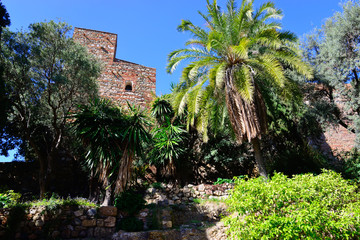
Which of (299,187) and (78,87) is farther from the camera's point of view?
(78,87)

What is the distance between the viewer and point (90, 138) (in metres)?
8.81

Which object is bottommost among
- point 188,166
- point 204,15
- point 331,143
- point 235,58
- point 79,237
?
point 79,237

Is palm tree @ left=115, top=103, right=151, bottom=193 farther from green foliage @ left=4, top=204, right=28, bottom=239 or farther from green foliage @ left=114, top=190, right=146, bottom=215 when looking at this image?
green foliage @ left=4, top=204, right=28, bottom=239

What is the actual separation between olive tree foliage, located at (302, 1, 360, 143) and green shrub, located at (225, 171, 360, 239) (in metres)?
6.47

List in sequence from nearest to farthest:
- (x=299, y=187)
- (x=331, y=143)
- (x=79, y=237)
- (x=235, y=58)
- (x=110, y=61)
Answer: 1. (x=299, y=187)
2. (x=79, y=237)
3. (x=235, y=58)
4. (x=331, y=143)
5. (x=110, y=61)

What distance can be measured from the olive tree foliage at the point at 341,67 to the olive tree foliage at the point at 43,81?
35.4 feet

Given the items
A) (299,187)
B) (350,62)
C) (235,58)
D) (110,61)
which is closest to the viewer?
(299,187)

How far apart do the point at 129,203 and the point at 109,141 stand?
7.55ft

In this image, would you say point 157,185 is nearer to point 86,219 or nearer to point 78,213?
point 86,219

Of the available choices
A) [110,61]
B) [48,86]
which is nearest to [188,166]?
[48,86]

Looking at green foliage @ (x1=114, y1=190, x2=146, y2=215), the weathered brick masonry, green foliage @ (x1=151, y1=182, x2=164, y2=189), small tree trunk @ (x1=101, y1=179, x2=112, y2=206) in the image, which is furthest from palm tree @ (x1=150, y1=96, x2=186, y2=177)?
the weathered brick masonry

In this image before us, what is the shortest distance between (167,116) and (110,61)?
26.0 feet

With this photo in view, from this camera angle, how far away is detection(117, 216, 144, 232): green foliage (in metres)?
7.82

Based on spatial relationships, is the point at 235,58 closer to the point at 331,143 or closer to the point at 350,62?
the point at 350,62
